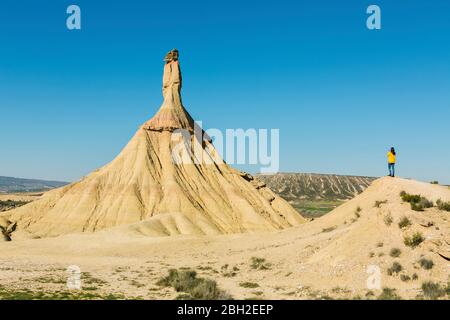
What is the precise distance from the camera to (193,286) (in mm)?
19938

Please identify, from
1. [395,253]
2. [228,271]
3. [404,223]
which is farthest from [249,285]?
[404,223]

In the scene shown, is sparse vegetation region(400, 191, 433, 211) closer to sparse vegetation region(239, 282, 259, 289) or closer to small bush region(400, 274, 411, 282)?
small bush region(400, 274, 411, 282)

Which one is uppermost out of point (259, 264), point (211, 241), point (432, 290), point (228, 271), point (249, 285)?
point (432, 290)

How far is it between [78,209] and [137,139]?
17208mm

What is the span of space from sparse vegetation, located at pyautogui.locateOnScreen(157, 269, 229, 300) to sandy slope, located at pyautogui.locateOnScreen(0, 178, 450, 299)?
67cm

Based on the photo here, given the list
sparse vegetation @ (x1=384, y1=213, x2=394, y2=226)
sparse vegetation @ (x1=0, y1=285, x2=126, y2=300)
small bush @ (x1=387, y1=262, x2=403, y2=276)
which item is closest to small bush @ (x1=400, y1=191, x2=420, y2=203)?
sparse vegetation @ (x1=384, y1=213, x2=394, y2=226)

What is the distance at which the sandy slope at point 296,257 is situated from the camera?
19.1m

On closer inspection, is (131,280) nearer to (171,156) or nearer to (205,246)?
(205,246)

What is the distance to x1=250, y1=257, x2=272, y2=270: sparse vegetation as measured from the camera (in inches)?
996

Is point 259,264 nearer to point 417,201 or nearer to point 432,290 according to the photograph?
point 417,201

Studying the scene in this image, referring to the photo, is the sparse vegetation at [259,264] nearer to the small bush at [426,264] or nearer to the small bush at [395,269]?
the small bush at [395,269]

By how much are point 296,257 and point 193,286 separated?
7842 millimetres
